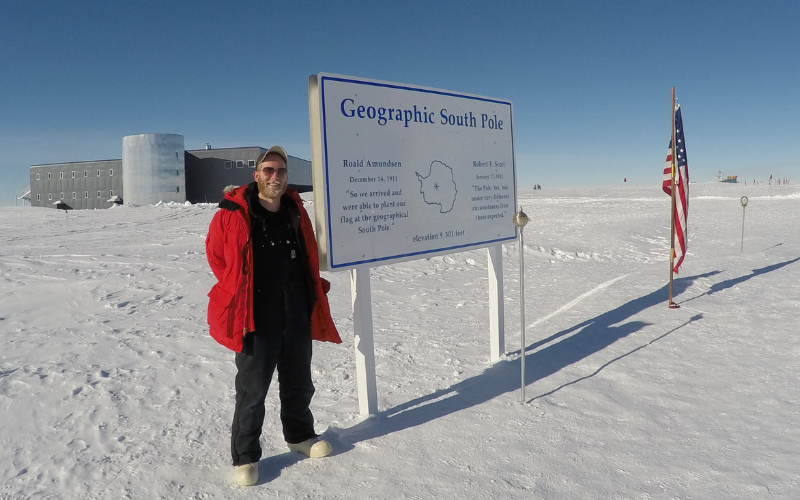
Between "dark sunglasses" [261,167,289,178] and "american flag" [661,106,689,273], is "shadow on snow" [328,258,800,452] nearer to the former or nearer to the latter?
"american flag" [661,106,689,273]

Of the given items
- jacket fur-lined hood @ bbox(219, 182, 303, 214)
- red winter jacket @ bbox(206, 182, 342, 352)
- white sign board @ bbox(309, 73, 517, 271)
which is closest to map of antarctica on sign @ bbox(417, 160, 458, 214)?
white sign board @ bbox(309, 73, 517, 271)

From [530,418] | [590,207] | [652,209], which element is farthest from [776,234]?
[530,418]

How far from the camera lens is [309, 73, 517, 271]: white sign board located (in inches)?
148

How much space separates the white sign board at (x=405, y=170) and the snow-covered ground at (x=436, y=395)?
1.30 metres

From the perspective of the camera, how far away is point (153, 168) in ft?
151

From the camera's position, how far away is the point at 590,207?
79.0 feet

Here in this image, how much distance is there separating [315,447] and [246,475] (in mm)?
475

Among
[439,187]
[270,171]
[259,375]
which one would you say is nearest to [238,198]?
[270,171]

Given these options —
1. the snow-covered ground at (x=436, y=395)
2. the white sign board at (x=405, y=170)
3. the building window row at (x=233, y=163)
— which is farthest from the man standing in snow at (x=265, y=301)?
the building window row at (x=233, y=163)

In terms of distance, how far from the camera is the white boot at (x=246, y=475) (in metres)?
3.02

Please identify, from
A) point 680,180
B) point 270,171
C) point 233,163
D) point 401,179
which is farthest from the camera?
point 233,163

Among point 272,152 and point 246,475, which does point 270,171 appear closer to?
point 272,152

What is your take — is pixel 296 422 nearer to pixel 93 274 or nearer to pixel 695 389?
pixel 695 389

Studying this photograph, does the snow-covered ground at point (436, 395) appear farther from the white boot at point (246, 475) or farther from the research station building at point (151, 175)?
the research station building at point (151, 175)
